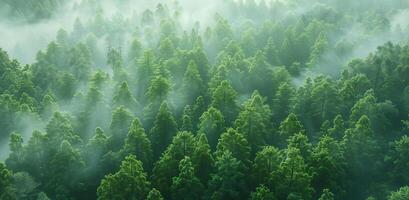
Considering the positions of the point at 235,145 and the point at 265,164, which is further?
the point at 235,145

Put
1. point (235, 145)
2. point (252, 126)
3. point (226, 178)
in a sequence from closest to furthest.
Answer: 1. point (226, 178)
2. point (235, 145)
3. point (252, 126)

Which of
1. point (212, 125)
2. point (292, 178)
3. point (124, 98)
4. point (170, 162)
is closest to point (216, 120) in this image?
point (212, 125)

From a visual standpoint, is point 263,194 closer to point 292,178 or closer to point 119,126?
point 292,178

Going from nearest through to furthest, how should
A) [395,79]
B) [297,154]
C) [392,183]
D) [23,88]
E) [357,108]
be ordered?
[297,154] < [392,183] < [357,108] < [395,79] < [23,88]

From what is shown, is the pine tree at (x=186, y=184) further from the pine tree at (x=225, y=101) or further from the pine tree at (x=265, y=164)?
the pine tree at (x=225, y=101)

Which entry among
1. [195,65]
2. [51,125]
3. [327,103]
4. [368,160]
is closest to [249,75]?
[195,65]

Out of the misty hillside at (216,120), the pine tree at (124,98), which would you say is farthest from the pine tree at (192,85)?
the pine tree at (124,98)

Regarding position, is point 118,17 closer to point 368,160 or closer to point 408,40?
point 408,40

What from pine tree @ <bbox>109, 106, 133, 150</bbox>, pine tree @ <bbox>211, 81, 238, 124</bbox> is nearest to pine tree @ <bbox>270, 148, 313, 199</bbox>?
pine tree @ <bbox>211, 81, 238, 124</bbox>
